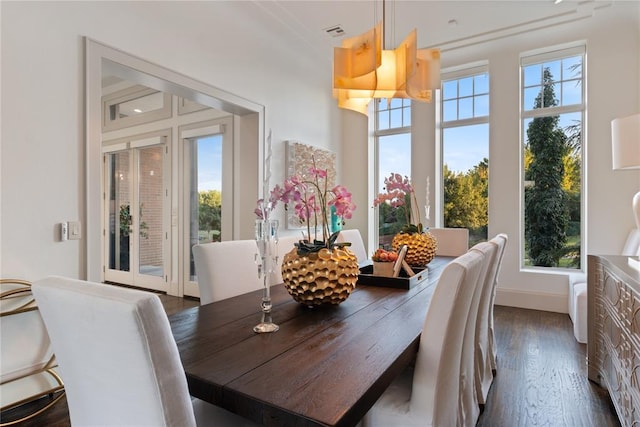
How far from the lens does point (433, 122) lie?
15.8ft

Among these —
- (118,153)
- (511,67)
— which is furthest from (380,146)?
(118,153)

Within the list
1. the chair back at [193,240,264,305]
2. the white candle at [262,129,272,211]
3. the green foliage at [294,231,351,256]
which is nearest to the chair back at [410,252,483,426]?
the green foliage at [294,231,351,256]

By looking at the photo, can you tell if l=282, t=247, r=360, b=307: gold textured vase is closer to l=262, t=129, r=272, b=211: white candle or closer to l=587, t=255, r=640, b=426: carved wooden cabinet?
l=262, t=129, r=272, b=211: white candle

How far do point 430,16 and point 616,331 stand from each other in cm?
340

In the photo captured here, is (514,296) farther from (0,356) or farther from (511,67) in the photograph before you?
(0,356)

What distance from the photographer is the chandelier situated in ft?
6.83

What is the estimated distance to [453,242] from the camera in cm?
341

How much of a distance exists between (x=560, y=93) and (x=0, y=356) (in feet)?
18.8

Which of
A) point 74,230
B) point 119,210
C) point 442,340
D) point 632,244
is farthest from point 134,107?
point 632,244

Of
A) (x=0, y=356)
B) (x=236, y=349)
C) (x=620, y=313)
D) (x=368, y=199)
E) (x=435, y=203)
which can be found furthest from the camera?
(x=368, y=199)

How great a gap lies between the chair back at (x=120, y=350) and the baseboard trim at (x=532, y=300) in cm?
443

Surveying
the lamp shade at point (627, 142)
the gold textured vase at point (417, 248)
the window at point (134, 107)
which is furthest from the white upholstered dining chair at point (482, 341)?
the window at point (134, 107)

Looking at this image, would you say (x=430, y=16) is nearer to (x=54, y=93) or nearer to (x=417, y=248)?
(x=417, y=248)

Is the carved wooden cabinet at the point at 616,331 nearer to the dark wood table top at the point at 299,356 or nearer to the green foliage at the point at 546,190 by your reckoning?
the dark wood table top at the point at 299,356
